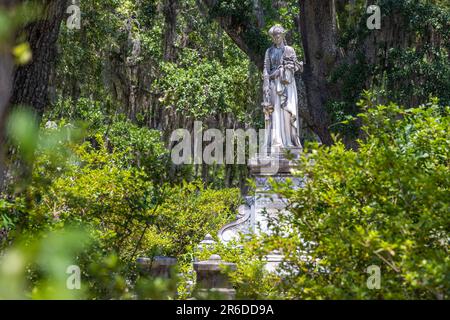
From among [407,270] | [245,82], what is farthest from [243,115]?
[407,270]

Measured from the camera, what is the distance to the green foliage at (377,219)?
5551 mm

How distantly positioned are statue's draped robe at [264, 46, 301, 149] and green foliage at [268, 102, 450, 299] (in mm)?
5349

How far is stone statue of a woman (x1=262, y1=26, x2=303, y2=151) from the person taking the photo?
500 inches

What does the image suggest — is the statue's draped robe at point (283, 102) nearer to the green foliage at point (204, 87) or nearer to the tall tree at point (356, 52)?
the tall tree at point (356, 52)

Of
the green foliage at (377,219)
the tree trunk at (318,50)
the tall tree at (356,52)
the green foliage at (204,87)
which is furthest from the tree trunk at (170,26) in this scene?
the green foliage at (377,219)

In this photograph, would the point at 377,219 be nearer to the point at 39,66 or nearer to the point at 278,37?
the point at 39,66

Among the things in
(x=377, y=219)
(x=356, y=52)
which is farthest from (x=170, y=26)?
(x=377, y=219)

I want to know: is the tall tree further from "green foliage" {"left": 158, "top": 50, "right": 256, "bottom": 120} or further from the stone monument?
the stone monument

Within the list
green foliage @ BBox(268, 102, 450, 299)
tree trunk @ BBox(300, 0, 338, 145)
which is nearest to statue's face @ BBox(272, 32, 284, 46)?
green foliage @ BBox(268, 102, 450, 299)

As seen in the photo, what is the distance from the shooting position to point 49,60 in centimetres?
684

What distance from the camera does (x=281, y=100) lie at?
41.9 ft

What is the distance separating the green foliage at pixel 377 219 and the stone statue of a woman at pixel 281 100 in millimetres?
5353
